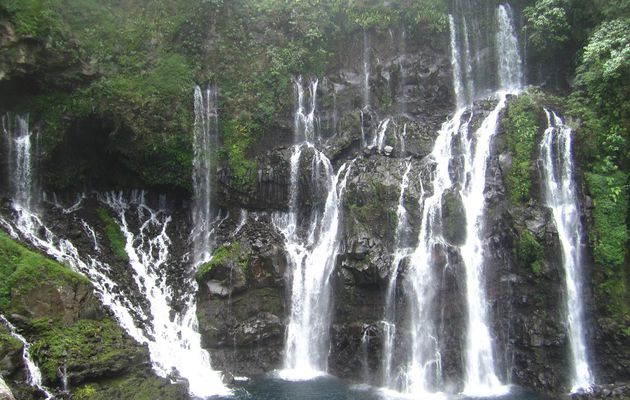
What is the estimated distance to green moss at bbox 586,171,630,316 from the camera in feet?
55.7

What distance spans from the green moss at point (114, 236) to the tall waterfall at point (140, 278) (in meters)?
0.21

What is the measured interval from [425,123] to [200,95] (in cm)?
1039

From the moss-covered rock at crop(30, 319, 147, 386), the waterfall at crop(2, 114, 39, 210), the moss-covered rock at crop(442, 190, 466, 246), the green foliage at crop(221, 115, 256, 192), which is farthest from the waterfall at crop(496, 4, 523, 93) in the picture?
the waterfall at crop(2, 114, 39, 210)

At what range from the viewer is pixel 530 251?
17.6m

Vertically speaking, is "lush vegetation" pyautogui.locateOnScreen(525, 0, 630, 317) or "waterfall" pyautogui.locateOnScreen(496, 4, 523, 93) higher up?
"waterfall" pyautogui.locateOnScreen(496, 4, 523, 93)

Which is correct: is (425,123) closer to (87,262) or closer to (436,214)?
(436,214)

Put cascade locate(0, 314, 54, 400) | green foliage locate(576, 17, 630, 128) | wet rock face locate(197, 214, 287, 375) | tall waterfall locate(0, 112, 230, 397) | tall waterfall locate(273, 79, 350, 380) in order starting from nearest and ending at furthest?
cascade locate(0, 314, 54, 400), tall waterfall locate(0, 112, 230, 397), green foliage locate(576, 17, 630, 128), wet rock face locate(197, 214, 287, 375), tall waterfall locate(273, 79, 350, 380)

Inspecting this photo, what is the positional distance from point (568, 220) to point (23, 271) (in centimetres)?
1801

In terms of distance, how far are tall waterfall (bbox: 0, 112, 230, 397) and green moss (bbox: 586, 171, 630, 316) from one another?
43.4 ft

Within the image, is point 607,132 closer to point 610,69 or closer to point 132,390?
point 610,69

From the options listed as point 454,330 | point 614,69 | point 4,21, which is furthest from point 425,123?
point 4,21

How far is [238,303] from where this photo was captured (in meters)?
20.2

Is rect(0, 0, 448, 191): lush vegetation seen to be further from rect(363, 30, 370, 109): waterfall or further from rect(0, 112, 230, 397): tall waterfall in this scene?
rect(0, 112, 230, 397): tall waterfall

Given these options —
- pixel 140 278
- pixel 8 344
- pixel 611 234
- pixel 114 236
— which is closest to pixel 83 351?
pixel 8 344
